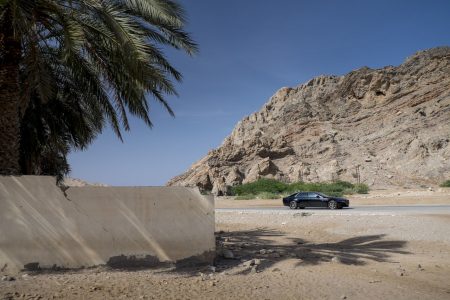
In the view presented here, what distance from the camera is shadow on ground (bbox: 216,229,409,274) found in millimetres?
10078

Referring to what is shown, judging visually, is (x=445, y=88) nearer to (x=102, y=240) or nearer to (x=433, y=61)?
(x=433, y=61)

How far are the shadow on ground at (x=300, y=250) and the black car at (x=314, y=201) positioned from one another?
1121 cm

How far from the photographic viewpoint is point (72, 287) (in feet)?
23.5

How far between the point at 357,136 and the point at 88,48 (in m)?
60.6

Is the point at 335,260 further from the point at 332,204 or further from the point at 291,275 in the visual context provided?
the point at 332,204

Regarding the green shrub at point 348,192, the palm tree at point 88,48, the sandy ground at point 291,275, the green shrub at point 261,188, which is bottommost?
the sandy ground at point 291,275

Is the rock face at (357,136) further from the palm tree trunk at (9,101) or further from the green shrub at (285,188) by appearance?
the palm tree trunk at (9,101)

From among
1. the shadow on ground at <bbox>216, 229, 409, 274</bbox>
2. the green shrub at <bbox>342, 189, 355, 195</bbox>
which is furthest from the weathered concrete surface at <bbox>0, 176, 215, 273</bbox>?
the green shrub at <bbox>342, 189, 355, 195</bbox>

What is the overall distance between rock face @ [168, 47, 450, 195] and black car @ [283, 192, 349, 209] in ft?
86.1

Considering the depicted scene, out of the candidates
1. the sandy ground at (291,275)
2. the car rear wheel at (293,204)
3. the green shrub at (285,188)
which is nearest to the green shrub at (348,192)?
the green shrub at (285,188)

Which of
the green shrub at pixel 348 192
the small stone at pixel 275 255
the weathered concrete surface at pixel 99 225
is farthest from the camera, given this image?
the green shrub at pixel 348 192

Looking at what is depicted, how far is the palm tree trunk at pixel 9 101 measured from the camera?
831cm

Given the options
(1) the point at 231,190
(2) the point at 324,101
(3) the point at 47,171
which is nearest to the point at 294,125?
(2) the point at 324,101

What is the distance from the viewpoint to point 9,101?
331 inches
